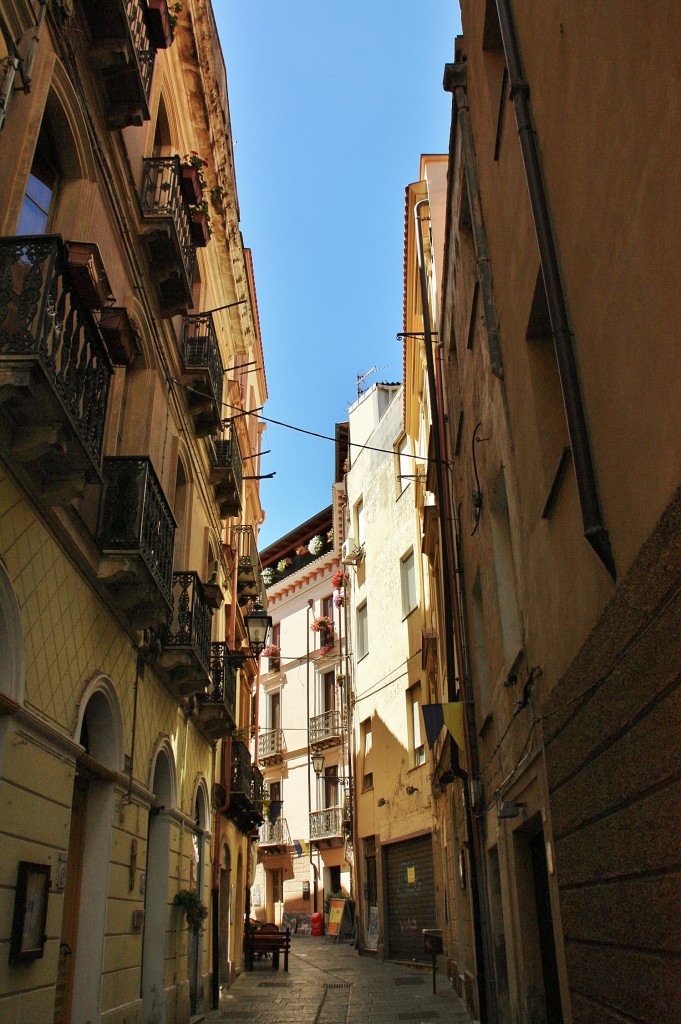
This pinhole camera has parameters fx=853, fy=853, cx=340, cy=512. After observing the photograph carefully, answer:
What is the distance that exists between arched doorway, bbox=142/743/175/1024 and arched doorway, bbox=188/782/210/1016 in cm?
189

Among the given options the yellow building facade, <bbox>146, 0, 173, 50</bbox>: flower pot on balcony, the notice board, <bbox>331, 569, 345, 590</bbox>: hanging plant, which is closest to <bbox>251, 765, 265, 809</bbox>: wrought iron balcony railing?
the yellow building facade

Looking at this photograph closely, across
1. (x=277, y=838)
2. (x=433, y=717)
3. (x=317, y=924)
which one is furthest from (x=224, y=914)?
(x=277, y=838)

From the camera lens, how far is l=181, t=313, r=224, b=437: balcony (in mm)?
12914

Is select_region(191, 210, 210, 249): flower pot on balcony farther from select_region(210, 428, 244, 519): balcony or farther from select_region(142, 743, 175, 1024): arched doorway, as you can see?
select_region(142, 743, 175, 1024): arched doorway

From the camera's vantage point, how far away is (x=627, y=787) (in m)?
3.64

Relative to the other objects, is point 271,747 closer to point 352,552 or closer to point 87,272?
point 352,552

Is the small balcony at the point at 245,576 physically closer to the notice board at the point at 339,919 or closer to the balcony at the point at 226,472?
the balcony at the point at 226,472

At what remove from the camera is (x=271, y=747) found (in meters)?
38.8

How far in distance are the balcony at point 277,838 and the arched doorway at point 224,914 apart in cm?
1809

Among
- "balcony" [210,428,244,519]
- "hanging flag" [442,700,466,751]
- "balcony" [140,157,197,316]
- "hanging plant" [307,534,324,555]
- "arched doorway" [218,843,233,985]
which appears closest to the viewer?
"balcony" [140,157,197,316]

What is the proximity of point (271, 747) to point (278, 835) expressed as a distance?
12.6 feet

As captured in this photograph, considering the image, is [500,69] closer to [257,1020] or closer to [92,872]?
[92,872]

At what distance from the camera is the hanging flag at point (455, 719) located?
11.2m

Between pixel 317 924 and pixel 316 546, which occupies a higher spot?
pixel 316 546
